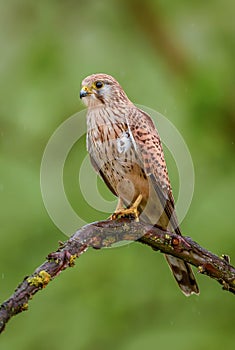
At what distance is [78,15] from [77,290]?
2.41 meters

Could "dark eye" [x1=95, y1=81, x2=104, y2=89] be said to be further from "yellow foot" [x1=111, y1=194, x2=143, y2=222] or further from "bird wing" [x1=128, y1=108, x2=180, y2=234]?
"yellow foot" [x1=111, y1=194, x2=143, y2=222]

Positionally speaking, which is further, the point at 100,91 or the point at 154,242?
the point at 100,91

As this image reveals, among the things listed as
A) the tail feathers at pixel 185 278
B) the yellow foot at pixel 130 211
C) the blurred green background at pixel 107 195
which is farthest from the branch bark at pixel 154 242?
the blurred green background at pixel 107 195

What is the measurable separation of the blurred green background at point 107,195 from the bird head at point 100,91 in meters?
1.19

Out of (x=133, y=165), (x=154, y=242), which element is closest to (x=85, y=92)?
(x=133, y=165)

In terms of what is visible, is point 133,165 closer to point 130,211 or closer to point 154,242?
point 130,211

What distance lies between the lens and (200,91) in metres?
5.17

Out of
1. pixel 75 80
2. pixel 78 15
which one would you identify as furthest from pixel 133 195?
pixel 78 15

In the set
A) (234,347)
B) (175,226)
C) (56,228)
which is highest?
(56,228)

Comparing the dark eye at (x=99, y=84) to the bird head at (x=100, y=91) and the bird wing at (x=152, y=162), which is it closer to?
the bird head at (x=100, y=91)

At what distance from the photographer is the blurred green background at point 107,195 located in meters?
5.44

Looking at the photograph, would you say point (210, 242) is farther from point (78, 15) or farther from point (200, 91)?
point (78, 15)

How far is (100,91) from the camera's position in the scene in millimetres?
4152

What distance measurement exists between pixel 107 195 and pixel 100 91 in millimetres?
1241
